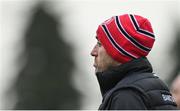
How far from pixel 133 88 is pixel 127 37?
1.71ft

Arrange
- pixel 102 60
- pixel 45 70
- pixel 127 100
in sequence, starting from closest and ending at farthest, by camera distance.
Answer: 1. pixel 127 100
2. pixel 102 60
3. pixel 45 70

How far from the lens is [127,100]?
24.8 ft

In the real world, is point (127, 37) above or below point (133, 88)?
above

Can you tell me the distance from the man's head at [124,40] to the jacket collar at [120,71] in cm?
5

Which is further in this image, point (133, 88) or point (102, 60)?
point (102, 60)

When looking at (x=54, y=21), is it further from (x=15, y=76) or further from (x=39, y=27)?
(x=15, y=76)

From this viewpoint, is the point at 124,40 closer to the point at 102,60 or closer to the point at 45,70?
the point at 102,60

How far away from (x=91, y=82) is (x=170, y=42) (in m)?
8.00

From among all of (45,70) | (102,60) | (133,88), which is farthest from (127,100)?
(45,70)

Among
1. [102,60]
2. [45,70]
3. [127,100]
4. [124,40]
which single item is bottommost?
[45,70]

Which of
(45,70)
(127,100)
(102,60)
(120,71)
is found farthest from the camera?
(45,70)

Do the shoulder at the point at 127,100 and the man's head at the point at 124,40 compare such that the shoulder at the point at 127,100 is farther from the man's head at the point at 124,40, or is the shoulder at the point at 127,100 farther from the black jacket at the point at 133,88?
the man's head at the point at 124,40

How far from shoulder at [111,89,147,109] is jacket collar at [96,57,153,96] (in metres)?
0.27

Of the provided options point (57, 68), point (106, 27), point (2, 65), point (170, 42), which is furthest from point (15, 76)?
point (106, 27)
